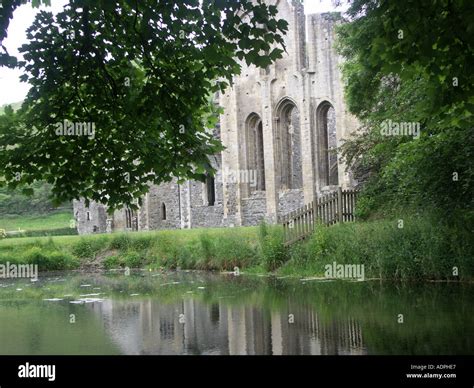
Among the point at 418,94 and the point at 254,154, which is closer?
the point at 418,94

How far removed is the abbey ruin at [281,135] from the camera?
3406 cm

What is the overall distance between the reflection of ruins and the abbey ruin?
17991 millimetres

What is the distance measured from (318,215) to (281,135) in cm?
1382

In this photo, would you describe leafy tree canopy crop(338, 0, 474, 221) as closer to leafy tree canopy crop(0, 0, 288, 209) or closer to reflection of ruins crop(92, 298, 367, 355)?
leafy tree canopy crop(0, 0, 288, 209)

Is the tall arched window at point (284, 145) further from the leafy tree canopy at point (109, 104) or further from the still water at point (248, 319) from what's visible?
the leafy tree canopy at point (109, 104)

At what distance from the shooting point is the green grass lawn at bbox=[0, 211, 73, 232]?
229ft

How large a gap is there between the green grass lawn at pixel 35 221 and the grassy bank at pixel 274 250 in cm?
3611

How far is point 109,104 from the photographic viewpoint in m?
9.83

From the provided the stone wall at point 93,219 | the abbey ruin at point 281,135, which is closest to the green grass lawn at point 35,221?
the stone wall at point 93,219

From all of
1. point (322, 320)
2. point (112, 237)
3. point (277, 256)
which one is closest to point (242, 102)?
point (112, 237)

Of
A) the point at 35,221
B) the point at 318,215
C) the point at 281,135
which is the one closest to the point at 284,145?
the point at 281,135

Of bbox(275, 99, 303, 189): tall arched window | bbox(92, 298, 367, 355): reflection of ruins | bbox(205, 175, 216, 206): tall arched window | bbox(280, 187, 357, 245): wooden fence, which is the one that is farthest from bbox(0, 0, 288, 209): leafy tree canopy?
bbox(205, 175, 216, 206): tall arched window

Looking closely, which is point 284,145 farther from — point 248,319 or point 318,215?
point 248,319

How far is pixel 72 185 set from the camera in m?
9.90
